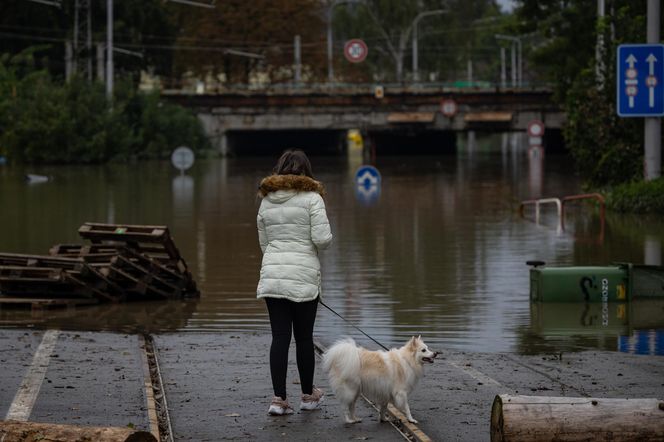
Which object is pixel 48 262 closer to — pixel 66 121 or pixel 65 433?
pixel 65 433

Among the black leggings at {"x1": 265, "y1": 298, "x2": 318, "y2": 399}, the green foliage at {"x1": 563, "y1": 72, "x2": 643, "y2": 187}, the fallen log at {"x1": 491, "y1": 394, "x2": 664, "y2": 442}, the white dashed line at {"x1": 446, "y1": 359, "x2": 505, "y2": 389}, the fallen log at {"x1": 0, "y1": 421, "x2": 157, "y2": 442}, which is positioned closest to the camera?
the fallen log at {"x1": 0, "y1": 421, "x2": 157, "y2": 442}

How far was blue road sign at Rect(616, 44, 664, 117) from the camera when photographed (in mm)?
27484

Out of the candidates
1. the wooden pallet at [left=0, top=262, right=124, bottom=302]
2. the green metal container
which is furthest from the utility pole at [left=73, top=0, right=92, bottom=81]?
the green metal container

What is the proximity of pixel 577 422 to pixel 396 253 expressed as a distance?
15.5 meters

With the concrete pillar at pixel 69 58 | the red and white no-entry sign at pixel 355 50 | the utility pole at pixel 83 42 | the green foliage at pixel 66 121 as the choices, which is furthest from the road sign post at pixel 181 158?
the red and white no-entry sign at pixel 355 50

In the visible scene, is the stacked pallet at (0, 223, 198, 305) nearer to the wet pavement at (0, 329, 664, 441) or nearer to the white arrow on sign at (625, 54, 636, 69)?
the wet pavement at (0, 329, 664, 441)

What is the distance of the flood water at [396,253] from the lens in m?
14.8

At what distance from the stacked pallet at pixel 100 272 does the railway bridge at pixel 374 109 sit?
2597 inches

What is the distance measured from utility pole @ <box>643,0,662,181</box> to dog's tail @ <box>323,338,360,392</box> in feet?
69.6

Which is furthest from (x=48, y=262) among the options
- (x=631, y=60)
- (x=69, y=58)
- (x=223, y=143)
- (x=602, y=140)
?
(x=223, y=143)

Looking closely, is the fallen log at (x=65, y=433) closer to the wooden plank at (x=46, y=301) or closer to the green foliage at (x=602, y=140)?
the wooden plank at (x=46, y=301)

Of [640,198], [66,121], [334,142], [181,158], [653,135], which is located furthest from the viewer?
[334,142]

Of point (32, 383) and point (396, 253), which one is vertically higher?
point (396, 253)

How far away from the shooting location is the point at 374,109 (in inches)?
3312
